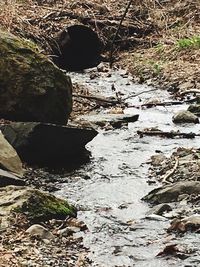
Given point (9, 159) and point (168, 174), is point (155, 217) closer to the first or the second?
point (168, 174)

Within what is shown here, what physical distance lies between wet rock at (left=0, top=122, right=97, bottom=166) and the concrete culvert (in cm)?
735

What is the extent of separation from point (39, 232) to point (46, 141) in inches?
89.0

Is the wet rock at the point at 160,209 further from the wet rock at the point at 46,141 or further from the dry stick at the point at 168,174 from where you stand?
the wet rock at the point at 46,141

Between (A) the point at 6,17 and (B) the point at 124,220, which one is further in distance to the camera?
(A) the point at 6,17

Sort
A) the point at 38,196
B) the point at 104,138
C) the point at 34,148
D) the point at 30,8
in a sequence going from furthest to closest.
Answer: the point at 30,8 → the point at 104,138 → the point at 34,148 → the point at 38,196

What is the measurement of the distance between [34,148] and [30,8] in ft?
33.1

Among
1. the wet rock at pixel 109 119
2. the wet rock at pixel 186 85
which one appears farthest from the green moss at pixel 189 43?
the wet rock at pixel 109 119

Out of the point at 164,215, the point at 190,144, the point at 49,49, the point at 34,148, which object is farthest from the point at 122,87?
the point at 164,215

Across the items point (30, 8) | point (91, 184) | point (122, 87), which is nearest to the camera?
point (91, 184)

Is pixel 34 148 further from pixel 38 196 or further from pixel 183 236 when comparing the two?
pixel 183 236

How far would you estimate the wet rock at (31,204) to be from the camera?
456 cm

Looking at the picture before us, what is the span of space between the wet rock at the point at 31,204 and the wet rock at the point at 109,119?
3.72m

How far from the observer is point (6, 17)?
13734 mm

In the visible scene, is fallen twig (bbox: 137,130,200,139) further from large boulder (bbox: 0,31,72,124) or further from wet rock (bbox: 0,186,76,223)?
wet rock (bbox: 0,186,76,223)
